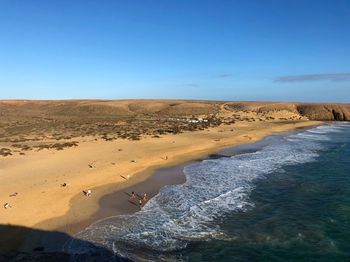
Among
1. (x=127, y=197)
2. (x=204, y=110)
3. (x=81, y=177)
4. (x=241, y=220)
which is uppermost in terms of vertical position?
(x=204, y=110)

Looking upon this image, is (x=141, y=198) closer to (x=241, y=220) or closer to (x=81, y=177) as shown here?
(x=81, y=177)

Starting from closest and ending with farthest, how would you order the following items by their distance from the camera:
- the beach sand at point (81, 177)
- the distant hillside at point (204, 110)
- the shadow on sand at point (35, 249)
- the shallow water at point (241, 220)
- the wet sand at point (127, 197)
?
the shadow on sand at point (35, 249)
the shallow water at point (241, 220)
the wet sand at point (127, 197)
the beach sand at point (81, 177)
the distant hillside at point (204, 110)

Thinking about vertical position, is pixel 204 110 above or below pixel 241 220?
above

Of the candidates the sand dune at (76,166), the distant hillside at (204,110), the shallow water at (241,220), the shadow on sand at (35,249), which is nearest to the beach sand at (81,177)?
the sand dune at (76,166)

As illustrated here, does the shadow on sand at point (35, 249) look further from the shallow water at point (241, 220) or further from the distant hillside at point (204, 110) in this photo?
the distant hillside at point (204, 110)

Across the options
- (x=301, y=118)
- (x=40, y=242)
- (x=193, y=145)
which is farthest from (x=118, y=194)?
(x=301, y=118)

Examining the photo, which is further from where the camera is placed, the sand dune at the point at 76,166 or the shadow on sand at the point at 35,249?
the sand dune at the point at 76,166

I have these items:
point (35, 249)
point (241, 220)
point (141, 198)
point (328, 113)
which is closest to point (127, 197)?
point (141, 198)

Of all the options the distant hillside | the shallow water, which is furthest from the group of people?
the distant hillside
